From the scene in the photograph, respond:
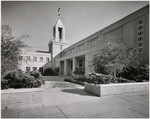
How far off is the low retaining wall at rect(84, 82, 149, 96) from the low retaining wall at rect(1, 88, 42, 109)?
3435 millimetres

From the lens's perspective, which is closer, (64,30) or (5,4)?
(5,4)

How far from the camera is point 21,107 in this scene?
536 cm

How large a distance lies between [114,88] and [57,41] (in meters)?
34.3

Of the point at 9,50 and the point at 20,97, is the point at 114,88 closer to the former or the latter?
the point at 20,97

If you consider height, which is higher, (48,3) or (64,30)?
(64,30)

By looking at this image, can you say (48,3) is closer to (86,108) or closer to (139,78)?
(86,108)

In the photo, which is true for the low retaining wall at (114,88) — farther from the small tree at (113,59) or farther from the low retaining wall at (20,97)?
the low retaining wall at (20,97)

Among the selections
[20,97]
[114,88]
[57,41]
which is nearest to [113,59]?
[114,88]

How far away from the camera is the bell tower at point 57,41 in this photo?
40000 mm

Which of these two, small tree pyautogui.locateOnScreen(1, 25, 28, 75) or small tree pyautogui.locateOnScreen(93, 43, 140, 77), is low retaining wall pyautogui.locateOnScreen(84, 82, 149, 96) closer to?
small tree pyautogui.locateOnScreen(93, 43, 140, 77)

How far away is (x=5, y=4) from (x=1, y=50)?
275 centimetres

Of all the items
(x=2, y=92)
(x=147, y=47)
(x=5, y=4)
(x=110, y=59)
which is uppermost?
(x=5, y=4)

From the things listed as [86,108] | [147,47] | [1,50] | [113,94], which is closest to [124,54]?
[147,47]

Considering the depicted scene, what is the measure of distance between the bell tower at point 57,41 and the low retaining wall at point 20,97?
34.6 m
